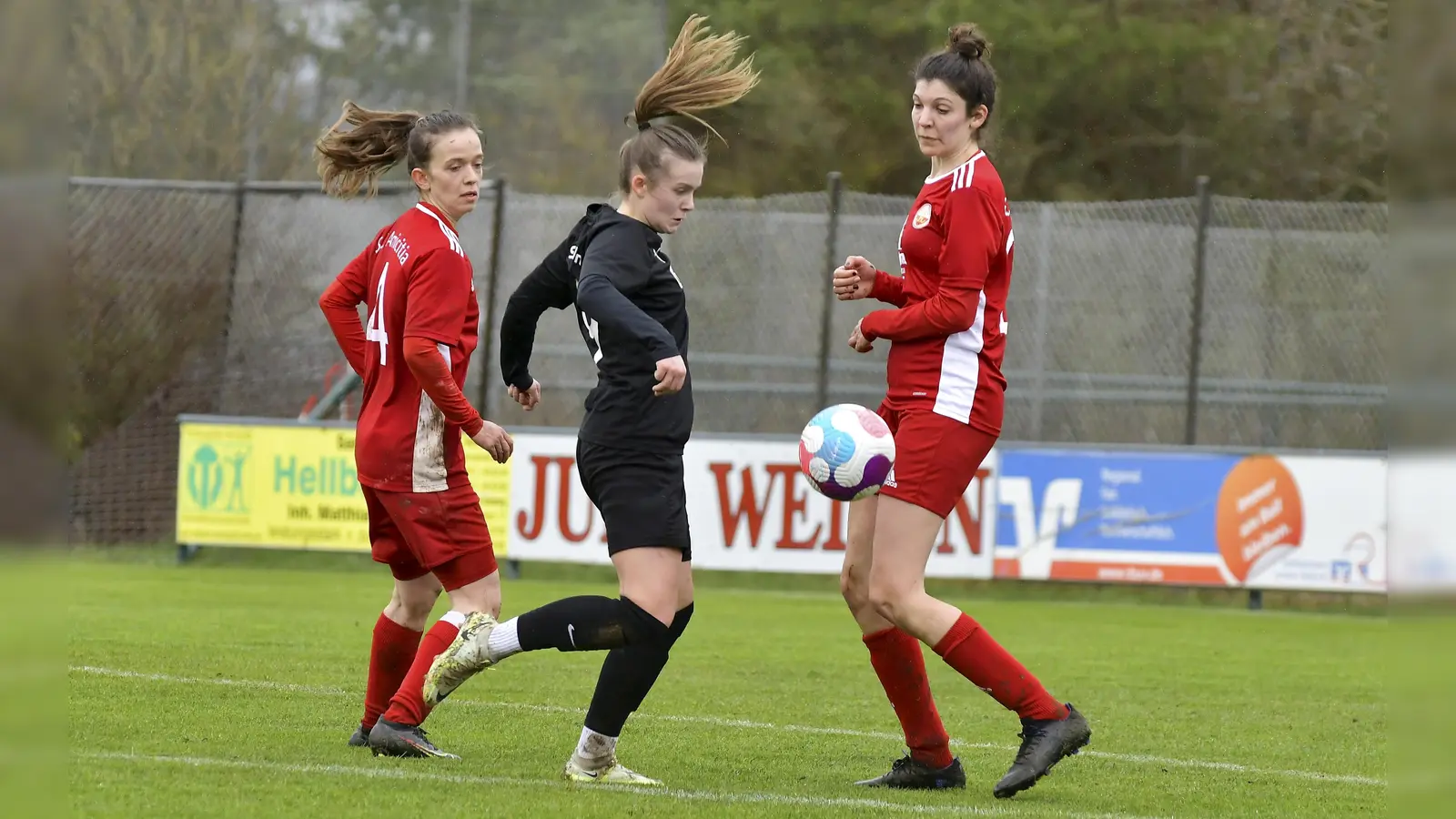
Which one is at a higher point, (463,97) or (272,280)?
(463,97)

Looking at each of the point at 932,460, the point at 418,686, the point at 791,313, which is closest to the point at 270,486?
the point at 791,313

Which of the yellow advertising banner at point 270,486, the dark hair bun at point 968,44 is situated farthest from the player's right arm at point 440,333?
the yellow advertising banner at point 270,486

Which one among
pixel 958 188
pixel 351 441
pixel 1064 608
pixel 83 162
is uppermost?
pixel 83 162

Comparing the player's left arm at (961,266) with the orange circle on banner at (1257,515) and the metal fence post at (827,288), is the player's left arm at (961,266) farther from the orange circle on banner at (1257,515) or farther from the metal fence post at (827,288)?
the metal fence post at (827,288)

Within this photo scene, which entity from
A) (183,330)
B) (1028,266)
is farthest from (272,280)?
(1028,266)

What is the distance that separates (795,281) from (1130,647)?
5758mm

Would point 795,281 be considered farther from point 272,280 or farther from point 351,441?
point 272,280

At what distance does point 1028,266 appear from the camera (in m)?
14.6

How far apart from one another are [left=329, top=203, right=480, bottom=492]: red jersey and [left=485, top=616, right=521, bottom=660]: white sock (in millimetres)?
675

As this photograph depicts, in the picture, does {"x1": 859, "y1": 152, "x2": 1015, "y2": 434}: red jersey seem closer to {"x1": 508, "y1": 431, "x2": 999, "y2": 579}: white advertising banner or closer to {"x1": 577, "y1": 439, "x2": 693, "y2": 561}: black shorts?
{"x1": 577, "y1": 439, "x2": 693, "y2": 561}: black shorts

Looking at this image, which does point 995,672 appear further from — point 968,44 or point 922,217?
point 968,44

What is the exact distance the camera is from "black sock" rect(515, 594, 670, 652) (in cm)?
462

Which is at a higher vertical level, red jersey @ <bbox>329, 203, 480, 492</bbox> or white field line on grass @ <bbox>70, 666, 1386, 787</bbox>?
red jersey @ <bbox>329, 203, 480, 492</bbox>

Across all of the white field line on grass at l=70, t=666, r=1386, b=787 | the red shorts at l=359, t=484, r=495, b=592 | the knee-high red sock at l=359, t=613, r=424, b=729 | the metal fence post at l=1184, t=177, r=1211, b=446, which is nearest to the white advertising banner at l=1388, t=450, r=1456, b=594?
the red shorts at l=359, t=484, r=495, b=592
